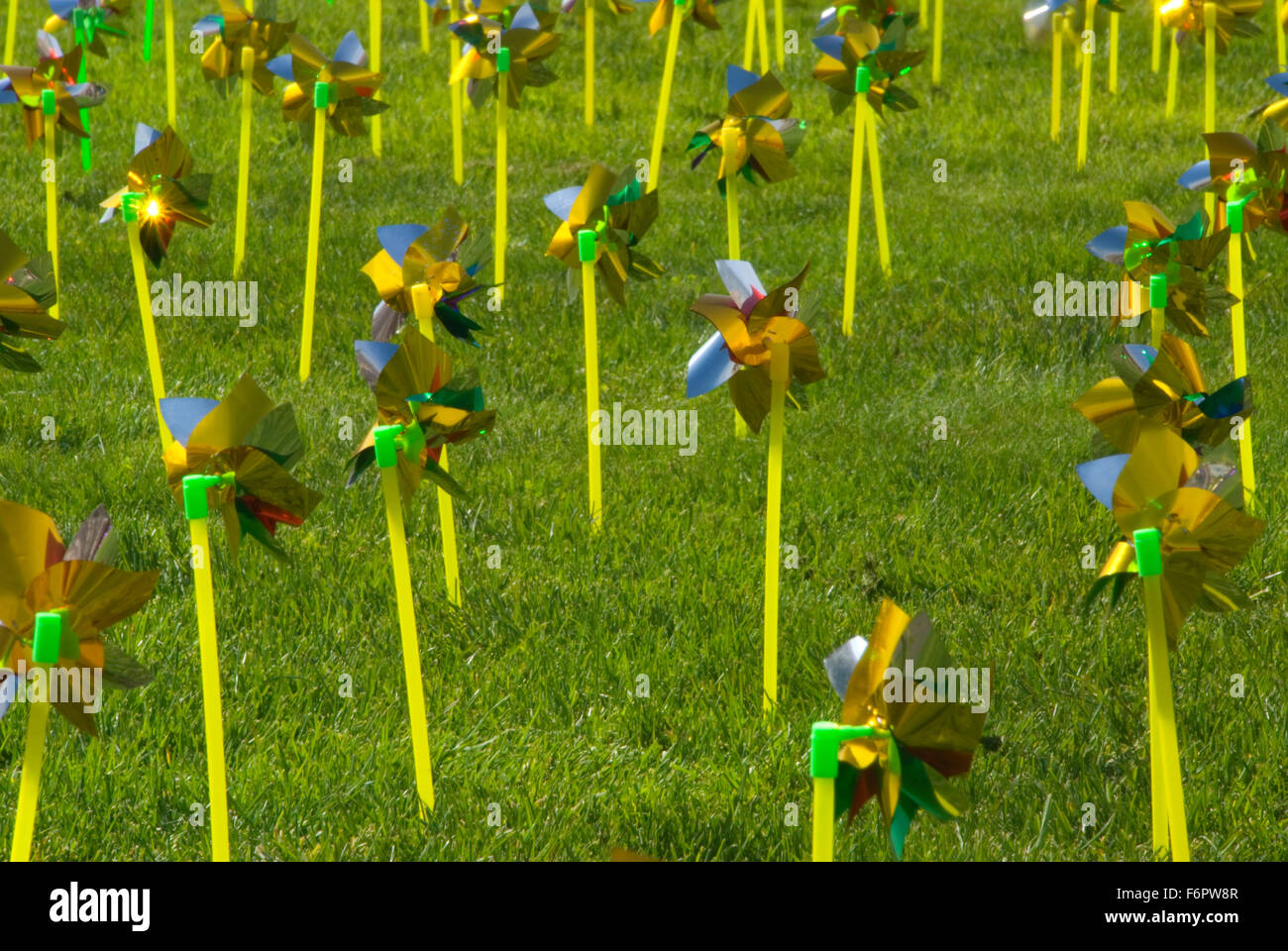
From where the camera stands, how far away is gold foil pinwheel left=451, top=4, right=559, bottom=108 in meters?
5.70

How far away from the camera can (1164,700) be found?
7.07 ft

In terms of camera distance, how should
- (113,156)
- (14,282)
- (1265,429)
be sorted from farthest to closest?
1. (113,156)
2. (1265,429)
3. (14,282)

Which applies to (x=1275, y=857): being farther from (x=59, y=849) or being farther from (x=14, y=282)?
(x=14, y=282)

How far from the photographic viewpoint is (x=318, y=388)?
5109mm

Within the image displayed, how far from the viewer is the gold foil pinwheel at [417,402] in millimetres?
2627

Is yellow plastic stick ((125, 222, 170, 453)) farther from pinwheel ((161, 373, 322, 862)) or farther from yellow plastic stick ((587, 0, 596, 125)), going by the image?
yellow plastic stick ((587, 0, 596, 125))

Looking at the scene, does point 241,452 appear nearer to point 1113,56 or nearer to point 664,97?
point 664,97

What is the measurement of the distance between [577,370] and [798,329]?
2575mm

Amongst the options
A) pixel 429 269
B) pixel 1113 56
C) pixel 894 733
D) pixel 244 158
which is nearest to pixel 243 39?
pixel 244 158

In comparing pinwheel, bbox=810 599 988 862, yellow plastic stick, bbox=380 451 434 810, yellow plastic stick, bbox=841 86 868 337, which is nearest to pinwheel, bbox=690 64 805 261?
yellow plastic stick, bbox=841 86 868 337

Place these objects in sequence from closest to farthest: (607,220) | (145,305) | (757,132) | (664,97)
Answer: (607,220) → (145,305) → (757,132) → (664,97)

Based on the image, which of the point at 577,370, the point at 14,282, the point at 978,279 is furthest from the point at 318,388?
the point at 978,279

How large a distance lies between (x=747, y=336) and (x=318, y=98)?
2932mm

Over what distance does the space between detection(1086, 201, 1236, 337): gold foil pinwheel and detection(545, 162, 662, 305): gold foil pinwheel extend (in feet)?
4.23
